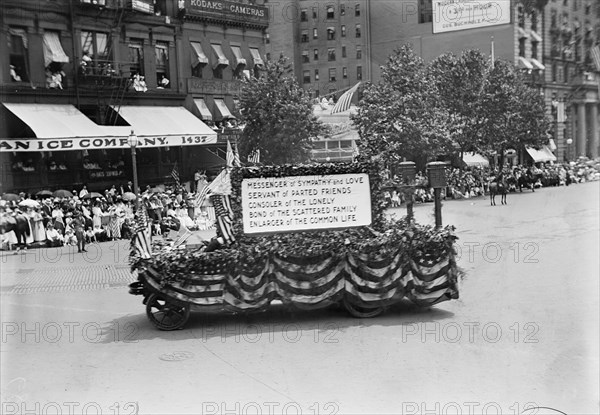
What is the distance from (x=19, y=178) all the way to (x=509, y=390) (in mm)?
24092

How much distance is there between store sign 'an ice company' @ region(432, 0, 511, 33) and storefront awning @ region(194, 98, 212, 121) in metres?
21.2

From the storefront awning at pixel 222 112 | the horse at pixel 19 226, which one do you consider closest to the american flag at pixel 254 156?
the horse at pixel 19 226

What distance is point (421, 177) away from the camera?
28.8m

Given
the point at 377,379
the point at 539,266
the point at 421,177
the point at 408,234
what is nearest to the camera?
the point at 377,379

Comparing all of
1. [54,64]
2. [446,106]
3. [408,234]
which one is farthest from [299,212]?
[446,106]

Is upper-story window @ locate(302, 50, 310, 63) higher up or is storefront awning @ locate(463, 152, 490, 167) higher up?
upper-story window @ locate(302, 50, 310, 63)

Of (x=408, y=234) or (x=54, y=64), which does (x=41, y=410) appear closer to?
(x=408, y=234)

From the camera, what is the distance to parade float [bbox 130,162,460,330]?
10.0 metres

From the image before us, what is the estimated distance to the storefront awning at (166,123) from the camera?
30641 mm

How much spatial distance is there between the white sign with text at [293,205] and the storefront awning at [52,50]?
20285 mm

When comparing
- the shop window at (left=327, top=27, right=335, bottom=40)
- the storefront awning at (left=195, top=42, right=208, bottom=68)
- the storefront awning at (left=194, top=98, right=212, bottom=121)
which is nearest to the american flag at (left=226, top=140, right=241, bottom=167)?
the shop window at (left=327, top=27, right=335, bottom=40)

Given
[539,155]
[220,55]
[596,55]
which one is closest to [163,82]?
[220,55]

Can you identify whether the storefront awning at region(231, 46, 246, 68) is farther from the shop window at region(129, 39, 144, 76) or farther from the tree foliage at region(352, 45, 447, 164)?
the tree foliage at region(352, 45, 447, 164)

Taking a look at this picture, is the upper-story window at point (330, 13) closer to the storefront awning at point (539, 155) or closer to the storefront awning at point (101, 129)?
the storefront awning at point (101, 129)
